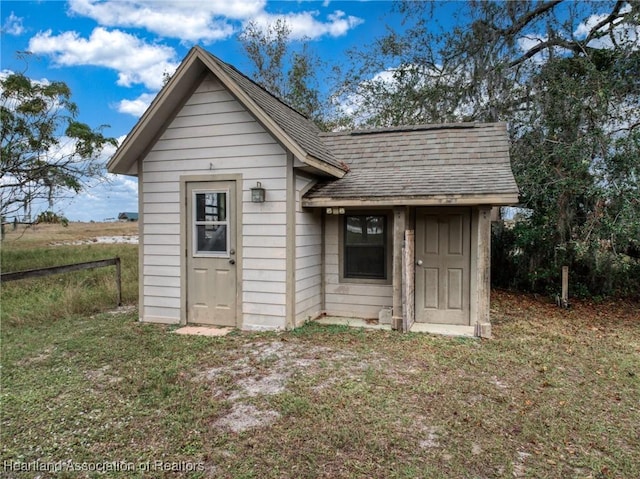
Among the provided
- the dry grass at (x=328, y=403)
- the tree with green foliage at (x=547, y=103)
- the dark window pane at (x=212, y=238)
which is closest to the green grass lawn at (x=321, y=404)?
the dry grass at (x=328, y=403)

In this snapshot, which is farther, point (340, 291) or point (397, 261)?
point (340, 291)

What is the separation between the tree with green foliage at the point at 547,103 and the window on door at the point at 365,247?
3.50 meters

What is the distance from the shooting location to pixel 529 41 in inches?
417

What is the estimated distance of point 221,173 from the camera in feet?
21.0

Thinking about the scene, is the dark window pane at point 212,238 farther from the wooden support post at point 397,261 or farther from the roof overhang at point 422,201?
the wooden support post at point 397,261

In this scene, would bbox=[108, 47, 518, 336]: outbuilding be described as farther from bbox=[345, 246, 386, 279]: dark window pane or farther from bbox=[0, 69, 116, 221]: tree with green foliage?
bbox=[0, 69, 116, 221]: tree with green foliage

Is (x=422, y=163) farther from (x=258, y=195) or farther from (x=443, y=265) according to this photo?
(x=258, y=195)

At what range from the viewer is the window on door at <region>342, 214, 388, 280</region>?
23.0 ft

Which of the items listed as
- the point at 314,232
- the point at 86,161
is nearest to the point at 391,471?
the point at 314,232

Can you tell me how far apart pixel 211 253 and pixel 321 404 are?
140 inches

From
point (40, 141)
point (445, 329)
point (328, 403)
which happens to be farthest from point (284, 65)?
point (328, 403)

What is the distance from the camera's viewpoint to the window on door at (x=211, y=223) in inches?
255

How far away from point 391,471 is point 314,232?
457cm

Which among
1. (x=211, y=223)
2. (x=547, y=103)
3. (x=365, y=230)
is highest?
(x=547, y=103)
